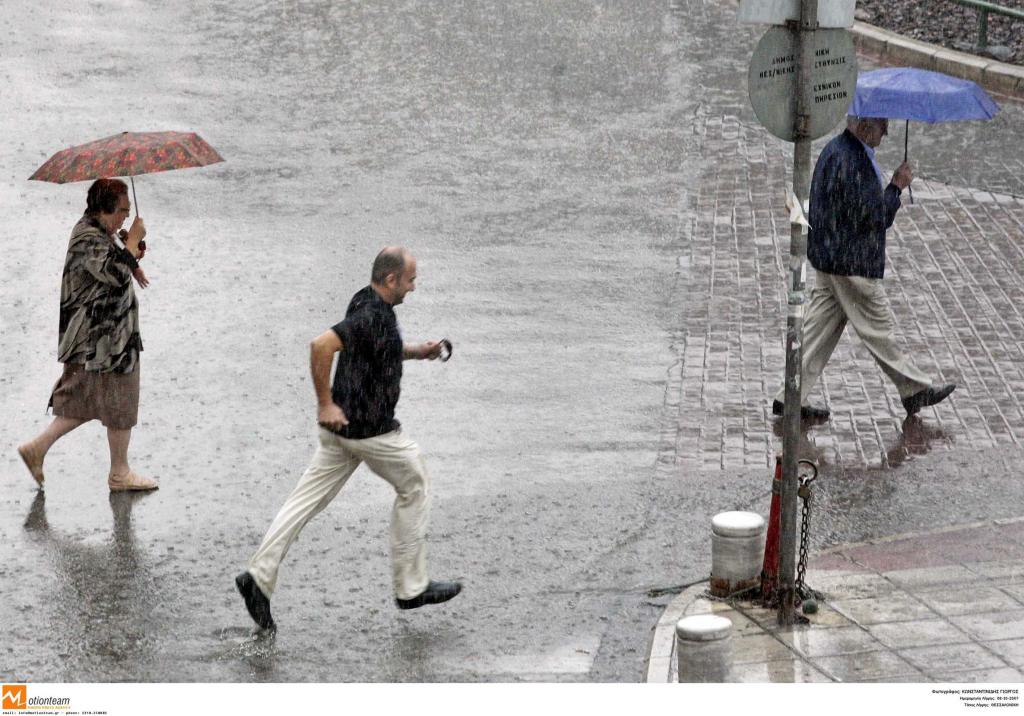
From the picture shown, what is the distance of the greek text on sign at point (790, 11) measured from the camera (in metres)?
7.20

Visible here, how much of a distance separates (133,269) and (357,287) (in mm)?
3606

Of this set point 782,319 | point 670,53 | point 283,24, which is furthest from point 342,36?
point 782,319

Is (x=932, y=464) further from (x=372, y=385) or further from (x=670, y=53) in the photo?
(x=670, y=53)

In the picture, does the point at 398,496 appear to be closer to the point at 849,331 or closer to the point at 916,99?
the point at 916,99

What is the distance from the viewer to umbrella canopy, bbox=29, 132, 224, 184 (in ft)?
29.2

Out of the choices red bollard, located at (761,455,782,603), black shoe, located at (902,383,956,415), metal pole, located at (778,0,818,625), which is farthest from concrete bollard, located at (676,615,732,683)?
black shoe, located at (902,383,956,415)

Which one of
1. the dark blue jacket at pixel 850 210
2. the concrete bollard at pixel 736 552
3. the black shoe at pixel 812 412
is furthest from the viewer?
the black shoe at pixel 812 412

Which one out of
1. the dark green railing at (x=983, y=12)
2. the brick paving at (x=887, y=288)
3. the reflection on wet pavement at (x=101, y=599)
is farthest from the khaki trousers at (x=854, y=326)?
the dark green railing at (x=983, y=12)

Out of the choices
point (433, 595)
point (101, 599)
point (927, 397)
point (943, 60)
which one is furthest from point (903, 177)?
point (943, 60)

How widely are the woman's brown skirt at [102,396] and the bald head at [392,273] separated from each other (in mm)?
2446

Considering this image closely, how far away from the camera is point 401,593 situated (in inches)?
313

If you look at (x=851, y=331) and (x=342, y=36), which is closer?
→ (x=851, y=331)

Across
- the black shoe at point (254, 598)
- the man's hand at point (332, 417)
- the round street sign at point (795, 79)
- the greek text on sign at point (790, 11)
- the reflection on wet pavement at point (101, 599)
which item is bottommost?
the reflection on wet pavement at point (101, 599)

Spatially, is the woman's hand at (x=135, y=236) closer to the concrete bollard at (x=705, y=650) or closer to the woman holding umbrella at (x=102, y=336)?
the woman holding umbrella at (x=102, y=336)
